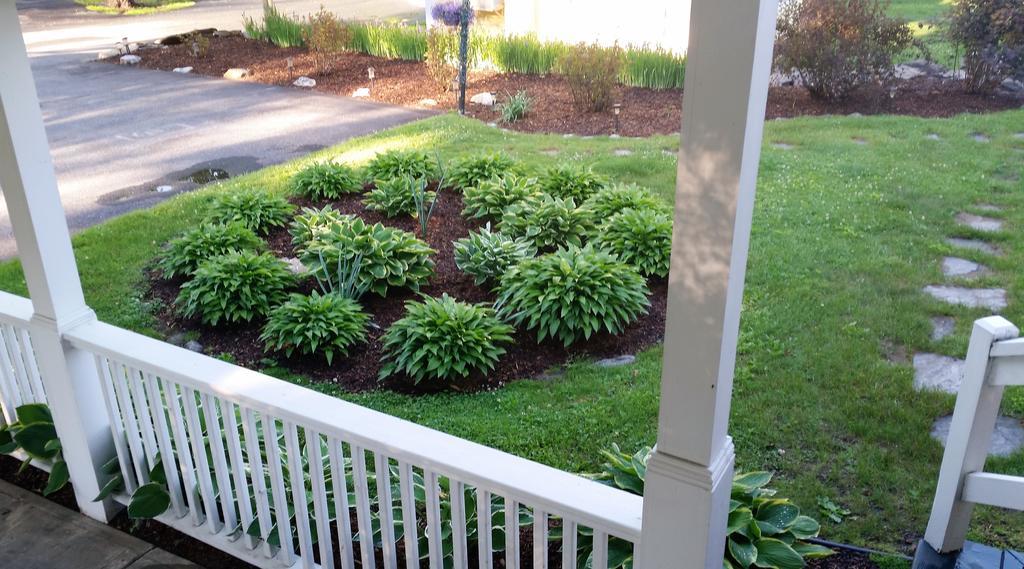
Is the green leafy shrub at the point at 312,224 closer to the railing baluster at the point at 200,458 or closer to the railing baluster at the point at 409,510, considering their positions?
the railing baluster at the point at 200,458

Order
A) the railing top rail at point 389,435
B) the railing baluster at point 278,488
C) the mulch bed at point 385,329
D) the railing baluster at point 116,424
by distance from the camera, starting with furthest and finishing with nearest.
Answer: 1. the mulch bed at point 385,329
2. the railing baluster at point 116,424
3. the railing baluster at point 278,488
4. the railing top rail at point 389,435

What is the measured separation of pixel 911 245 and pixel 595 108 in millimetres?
4391

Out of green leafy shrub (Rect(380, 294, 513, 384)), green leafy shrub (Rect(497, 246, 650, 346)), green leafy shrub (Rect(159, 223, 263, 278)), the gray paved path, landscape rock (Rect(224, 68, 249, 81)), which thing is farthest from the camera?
landscape rock (Rect(224, 68, 249, 81))

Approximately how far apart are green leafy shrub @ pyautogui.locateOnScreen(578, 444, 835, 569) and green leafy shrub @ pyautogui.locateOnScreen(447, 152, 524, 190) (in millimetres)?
3763

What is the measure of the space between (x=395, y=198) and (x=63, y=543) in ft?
10.8

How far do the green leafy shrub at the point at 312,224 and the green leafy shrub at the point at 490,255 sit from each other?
2.75 feet

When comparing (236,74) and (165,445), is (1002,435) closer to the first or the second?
(165,445)

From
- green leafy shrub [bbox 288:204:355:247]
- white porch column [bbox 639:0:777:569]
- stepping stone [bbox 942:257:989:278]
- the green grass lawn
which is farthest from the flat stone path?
stepping stone [bbox 942:257:989:278]

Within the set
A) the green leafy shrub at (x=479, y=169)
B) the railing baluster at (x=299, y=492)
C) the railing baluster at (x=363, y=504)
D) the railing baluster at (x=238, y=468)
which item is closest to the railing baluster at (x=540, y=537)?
the railing baluster at (x=363, y=504)

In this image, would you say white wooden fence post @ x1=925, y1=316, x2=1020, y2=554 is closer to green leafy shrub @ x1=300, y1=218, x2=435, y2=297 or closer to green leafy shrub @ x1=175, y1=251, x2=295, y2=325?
green leafy shrub @ x1=300, y1=218, x2=435, y2=297

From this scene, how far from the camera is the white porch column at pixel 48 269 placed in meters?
2.44

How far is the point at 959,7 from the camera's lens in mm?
8578

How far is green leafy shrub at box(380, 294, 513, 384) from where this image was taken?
3996 mm

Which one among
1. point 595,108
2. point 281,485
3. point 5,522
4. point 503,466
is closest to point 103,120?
A: point 595,108
